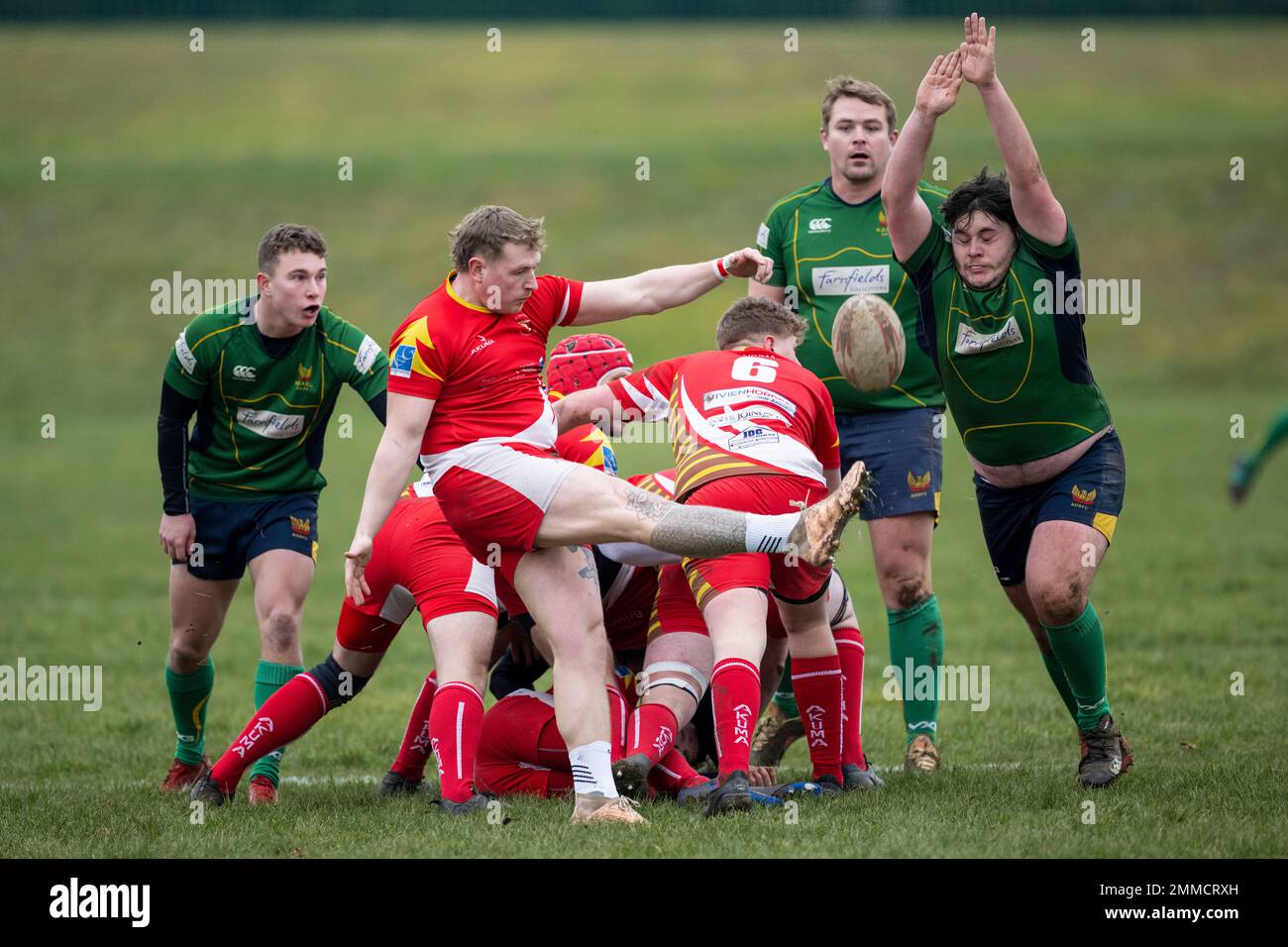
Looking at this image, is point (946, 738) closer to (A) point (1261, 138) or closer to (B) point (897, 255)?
(B) point (897, 255)

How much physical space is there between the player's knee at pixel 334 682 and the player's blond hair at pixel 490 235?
1763 mm

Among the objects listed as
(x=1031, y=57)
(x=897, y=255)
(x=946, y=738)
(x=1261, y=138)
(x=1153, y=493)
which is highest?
(x=1031, y=57)

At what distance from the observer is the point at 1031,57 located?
42.3 meters

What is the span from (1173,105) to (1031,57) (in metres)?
4.73

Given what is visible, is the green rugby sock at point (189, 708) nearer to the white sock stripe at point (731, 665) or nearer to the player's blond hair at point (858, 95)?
the white sock stripe at point (731, 665)

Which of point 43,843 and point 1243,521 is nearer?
point 43,843

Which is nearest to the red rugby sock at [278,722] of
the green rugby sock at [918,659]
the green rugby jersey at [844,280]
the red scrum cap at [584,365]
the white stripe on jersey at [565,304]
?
the red scrum cap at [584,365]

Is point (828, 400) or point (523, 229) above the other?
point (523, 229)

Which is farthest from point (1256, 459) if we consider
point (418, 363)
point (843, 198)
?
point (418, 363)

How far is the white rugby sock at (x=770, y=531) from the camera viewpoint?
5.29m

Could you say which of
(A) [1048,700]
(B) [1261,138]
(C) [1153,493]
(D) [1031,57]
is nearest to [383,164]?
(D) [1031,57]

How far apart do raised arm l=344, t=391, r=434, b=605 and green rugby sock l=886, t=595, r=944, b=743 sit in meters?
2.67

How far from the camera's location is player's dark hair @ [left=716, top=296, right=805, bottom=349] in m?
6.14

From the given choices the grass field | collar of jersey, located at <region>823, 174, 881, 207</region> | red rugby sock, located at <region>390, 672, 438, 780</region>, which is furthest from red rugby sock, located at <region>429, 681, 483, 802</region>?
collar of jersey, located at <region>823, 174, 881, 207</region>
